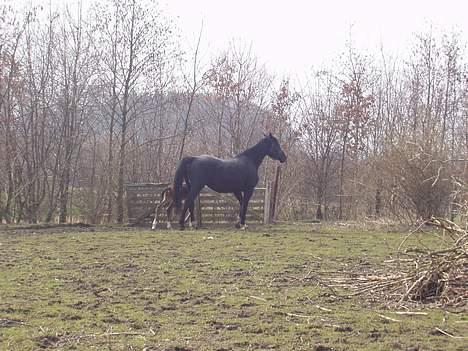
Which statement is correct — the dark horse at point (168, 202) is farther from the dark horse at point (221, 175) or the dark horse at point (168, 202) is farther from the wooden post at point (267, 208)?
the wooden post at point (267, 208)

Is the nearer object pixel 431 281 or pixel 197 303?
pixel 197 303

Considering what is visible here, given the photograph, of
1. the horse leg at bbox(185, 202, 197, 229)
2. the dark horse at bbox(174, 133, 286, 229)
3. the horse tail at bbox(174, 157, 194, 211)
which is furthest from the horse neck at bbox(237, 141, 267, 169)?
the horse leg at bbox(185, 202, 197, 229)

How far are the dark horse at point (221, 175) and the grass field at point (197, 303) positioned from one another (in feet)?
14.0

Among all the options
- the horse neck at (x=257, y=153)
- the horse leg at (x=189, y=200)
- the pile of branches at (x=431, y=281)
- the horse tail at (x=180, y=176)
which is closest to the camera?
the pile of branches at (x=431, y=281)

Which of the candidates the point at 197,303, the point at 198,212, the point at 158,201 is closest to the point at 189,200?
the point at 198,212

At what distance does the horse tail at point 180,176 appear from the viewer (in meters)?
15.3

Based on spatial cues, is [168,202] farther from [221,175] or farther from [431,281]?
[431,281]

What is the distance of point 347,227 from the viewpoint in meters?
16.5

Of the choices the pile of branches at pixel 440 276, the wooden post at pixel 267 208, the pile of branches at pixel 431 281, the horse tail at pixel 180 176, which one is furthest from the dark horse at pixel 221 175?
the pile of branches at pixel 440 276

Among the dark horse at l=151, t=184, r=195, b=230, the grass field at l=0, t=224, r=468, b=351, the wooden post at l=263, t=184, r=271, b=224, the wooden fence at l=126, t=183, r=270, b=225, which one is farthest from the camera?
the wooden post at l=263, t=184, r=271, b=224

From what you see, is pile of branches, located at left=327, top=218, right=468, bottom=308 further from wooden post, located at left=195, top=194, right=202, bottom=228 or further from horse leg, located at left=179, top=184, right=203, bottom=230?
wooden post, located at left=195, top=194, right=202, bottom=228

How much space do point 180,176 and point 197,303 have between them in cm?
929

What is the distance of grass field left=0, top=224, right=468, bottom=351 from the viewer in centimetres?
477

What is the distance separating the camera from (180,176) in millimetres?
15375
